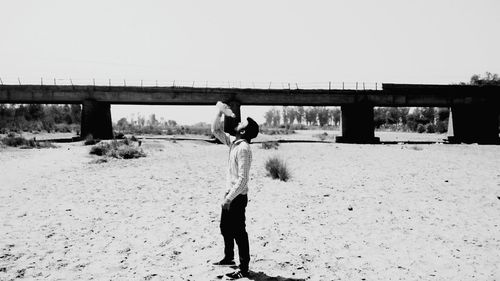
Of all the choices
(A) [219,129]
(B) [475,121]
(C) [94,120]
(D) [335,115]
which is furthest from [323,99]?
(D) [335,115]

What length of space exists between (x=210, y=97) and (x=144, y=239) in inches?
1269

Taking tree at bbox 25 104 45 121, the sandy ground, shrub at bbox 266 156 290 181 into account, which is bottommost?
the sandy ground

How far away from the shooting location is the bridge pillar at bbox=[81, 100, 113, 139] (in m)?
35.2

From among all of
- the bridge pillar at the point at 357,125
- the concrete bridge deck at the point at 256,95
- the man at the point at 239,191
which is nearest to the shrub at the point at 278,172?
the man at the point at 239,191

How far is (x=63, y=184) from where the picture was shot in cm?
1159

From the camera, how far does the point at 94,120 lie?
35500 mm

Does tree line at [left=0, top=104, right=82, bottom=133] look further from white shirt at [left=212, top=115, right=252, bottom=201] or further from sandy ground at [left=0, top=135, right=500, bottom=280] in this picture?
white shirt at [left=212, top=115, right=252, bottom=201]

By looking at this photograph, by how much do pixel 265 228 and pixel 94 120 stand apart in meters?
32.8

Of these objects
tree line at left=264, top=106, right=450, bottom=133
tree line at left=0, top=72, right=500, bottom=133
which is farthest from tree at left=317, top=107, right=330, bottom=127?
tree line at left=0, top=72, right=500, bottom=133

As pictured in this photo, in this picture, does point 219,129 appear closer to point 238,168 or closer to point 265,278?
point 238,168

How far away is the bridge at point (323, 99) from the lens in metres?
35.9

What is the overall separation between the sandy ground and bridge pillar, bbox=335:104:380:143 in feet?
81.4

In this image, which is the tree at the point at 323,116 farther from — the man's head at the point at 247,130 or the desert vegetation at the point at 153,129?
the man's head at the point at 247,130

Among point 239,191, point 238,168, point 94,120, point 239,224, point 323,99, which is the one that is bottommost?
point 239,224
